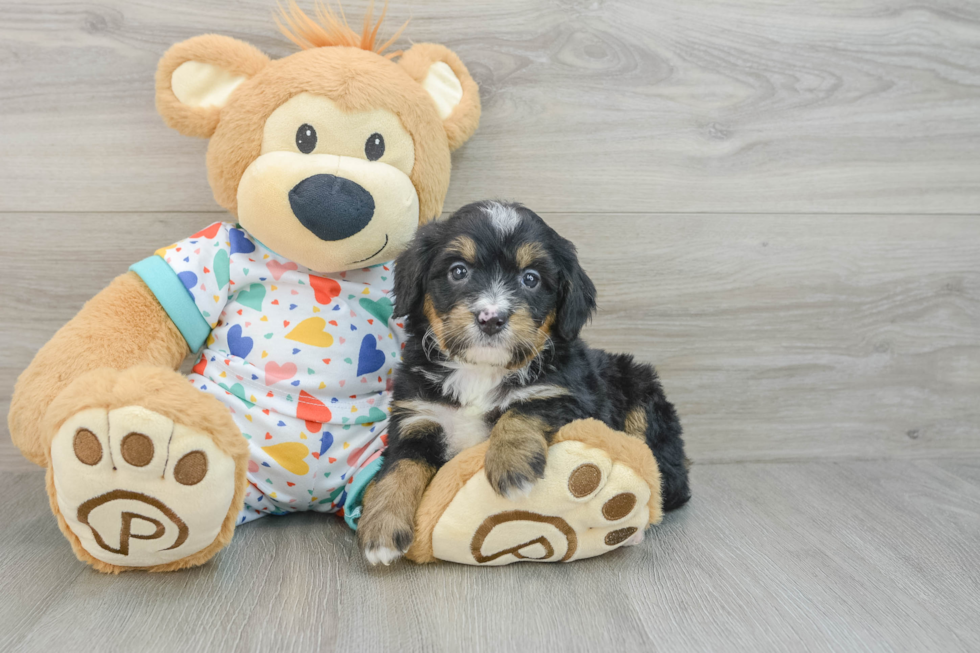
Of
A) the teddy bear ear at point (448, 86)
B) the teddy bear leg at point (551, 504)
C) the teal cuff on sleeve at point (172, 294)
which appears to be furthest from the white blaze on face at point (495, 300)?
the teal cuff on sleeve at point (172, 294)

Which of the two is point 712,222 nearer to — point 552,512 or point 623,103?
point 623,103

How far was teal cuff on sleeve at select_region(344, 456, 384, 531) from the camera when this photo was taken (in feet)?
6.04

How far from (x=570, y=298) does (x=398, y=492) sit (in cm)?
60

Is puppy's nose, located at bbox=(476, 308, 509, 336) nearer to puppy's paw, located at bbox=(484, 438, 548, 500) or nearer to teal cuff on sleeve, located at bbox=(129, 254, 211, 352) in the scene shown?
puppy's paw, located at bbox=(484, 438, 548, 500)

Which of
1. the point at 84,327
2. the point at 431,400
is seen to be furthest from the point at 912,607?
the point at 84,327

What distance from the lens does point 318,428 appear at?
6.09 feet

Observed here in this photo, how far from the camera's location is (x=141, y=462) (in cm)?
138

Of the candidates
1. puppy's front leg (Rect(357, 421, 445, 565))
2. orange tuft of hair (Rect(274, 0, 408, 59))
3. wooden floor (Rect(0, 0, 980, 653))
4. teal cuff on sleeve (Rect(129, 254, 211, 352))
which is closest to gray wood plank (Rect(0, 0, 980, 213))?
wooden floor (Rect(0, 0, 980, 653))

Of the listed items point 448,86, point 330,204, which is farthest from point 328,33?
point 330,204

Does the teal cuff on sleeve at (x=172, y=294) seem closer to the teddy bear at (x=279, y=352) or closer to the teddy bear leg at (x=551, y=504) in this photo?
the teddy bear at (x=279, y=352)

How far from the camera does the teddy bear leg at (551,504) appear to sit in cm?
154

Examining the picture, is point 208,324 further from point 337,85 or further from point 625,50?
point 625,50

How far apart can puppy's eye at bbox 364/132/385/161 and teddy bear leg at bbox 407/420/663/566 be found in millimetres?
773

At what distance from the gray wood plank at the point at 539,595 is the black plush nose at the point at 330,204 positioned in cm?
80
